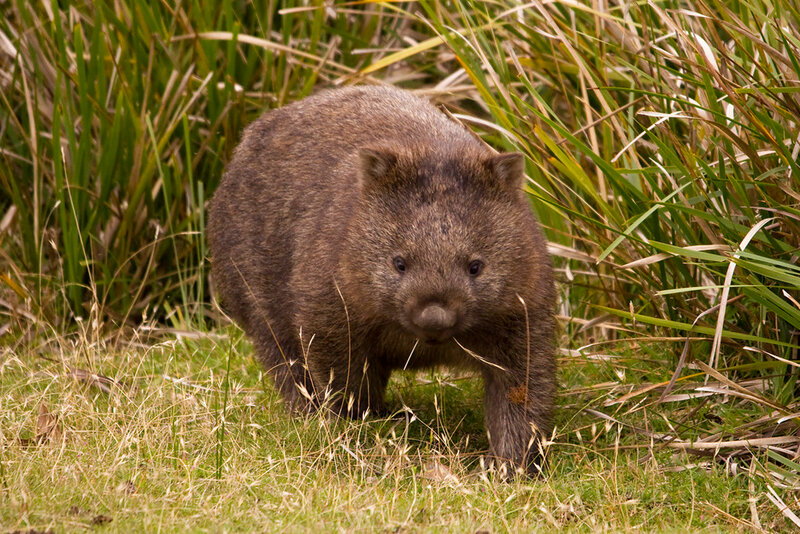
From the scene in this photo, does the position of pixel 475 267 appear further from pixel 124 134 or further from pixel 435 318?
pixel 124 134

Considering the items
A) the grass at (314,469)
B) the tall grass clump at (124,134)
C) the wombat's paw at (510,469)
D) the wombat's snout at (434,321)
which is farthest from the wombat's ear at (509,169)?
the tall grass clump at (124,134)

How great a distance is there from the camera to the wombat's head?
175 inches

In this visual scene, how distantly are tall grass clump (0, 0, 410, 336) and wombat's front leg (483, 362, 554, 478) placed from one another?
2.23 meters

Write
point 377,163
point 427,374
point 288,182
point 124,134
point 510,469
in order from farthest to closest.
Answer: point 124,134, point 427,374, point 288,182, point 510,469, point 377,163

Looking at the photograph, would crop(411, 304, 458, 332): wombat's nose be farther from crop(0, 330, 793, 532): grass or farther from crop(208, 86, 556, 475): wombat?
crop(0, 330, 793, 532): grass

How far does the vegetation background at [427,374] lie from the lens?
14.0 ft

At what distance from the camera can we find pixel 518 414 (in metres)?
4.84

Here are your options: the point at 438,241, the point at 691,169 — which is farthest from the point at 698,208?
the point at 438,241

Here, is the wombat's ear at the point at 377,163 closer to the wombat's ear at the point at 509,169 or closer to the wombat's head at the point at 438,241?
the wombat's head at the point at 438,241

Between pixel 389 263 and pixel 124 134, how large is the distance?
8.45 ft

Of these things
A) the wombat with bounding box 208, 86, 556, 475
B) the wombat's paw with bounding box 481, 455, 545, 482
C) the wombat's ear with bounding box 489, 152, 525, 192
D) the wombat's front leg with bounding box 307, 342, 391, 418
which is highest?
the wombat's ear with bounding box 489, 152, 525, 192

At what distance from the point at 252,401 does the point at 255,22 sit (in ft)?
8.80

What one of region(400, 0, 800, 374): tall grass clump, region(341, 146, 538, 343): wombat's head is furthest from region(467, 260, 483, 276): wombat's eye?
region(400, 0, 800, 374): tall grass clump

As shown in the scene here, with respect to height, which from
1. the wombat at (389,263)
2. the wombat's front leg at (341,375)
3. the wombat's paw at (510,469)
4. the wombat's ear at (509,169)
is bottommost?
the wombat's paw at (510,469)
